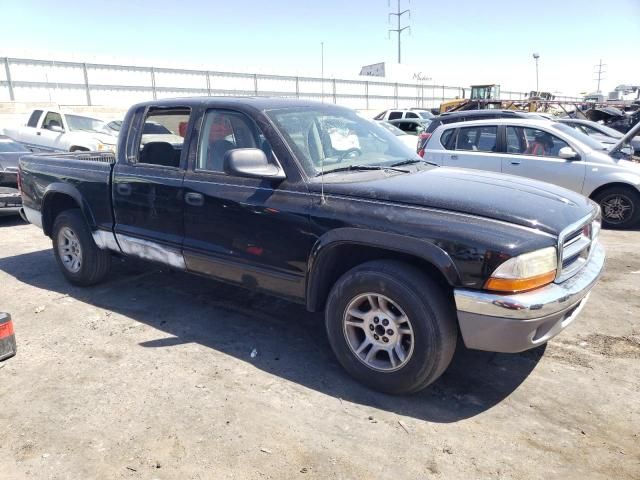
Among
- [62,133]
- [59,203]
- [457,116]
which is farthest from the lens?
[62,133]

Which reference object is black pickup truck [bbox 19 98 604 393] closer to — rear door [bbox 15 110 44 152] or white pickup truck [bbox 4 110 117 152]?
white pickup truck [bbox 4 110 117 152]

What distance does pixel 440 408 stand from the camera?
3102 millimetres

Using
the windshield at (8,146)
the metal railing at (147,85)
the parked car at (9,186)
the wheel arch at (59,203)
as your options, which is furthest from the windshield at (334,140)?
the metal railing at (147,85)

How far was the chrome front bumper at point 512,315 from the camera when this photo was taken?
275cm

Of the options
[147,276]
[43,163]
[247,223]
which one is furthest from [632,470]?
[43,163]

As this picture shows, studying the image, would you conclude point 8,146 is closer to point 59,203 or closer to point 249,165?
point 59,203

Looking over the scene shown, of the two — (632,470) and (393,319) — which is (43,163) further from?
(632,470)

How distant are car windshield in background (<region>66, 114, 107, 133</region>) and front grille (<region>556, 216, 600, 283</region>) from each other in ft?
40.3

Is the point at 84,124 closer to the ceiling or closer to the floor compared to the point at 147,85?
closer to the floor

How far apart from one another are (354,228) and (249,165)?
0.83 metres

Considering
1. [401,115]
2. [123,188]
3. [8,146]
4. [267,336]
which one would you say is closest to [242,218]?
[267,336]

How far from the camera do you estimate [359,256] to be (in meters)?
3.40

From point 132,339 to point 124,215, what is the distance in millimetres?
1158

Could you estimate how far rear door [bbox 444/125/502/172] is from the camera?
824cm
